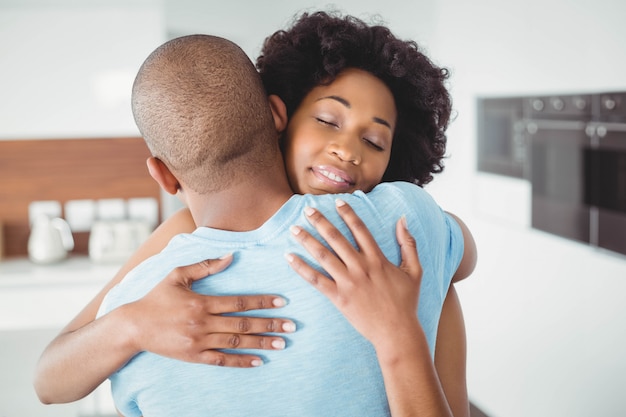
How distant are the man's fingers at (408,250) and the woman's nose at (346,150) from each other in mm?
256

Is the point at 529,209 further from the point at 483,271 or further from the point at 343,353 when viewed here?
the point at 343,353

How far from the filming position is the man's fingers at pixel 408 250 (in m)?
0.89

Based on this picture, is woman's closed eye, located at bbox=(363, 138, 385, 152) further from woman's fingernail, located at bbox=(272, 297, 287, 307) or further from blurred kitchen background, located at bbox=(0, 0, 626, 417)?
blurred kitchen background, located at bbox=(0, 0, 626, 417)

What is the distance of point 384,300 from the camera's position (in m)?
0.88

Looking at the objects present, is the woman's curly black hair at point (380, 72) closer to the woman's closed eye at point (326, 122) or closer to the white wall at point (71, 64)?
the woman's closed eye at point (326, 122)

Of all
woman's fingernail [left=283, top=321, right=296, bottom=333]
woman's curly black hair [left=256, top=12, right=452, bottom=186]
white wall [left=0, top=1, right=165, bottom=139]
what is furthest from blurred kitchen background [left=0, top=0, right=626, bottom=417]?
woman's fingernail [left=283, top=321, right=296, bottom=333]

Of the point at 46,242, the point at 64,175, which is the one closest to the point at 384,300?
the point at 46,242

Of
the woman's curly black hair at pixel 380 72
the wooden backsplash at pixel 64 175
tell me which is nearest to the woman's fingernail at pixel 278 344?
the woman's curly black hair at pixel 380 72

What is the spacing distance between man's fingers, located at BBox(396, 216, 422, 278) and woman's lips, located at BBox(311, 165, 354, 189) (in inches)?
10.2

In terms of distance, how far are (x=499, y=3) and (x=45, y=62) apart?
2186mm

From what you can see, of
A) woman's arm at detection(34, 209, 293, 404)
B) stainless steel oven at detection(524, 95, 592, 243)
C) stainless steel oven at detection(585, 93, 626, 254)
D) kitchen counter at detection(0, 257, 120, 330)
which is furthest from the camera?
kitchen counter at detection(0, 257, 120, 330)

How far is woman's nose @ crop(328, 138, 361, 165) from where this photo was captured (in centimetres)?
113

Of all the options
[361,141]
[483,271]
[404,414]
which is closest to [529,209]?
[483,271]

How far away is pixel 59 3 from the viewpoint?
134 inches
